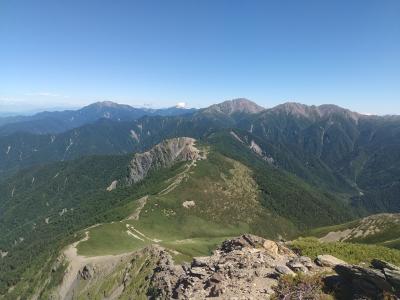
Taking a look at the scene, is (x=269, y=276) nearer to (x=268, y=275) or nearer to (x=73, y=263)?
(x=268, y=275)

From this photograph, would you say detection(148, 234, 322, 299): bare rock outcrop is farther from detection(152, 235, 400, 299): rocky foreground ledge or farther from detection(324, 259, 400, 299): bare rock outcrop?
detection(324, 259, 400, 299): bare rock outcrop

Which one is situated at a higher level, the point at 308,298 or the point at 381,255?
the point at 308,298

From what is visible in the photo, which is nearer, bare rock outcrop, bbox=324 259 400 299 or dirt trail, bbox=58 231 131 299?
bare rock outcrop, bbox=324 259 400 299

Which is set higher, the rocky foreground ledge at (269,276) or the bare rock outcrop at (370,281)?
the bare rock outcrop at (370,281)

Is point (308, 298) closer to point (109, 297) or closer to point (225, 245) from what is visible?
point (225, 245)

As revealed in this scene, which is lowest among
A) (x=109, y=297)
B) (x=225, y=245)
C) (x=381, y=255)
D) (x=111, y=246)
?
(x=111, y=246)

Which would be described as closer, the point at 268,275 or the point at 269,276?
the point at 269,276

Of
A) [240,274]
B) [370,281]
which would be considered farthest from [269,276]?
[370,281]

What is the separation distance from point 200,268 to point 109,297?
228 ft

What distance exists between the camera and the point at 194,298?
154 ft

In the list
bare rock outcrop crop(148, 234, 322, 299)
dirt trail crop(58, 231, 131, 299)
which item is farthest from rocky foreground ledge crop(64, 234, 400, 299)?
dirt trail crop(58, 231, 131, 299)

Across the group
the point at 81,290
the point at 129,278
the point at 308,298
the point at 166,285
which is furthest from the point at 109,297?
the point at 308,298

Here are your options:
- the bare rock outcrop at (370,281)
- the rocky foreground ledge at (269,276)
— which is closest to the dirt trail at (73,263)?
the rocky foreground ledge at (269,276)

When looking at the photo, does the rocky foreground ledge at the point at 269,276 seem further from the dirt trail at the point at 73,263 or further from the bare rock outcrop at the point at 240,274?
the dirt trail at the point at 73,263
